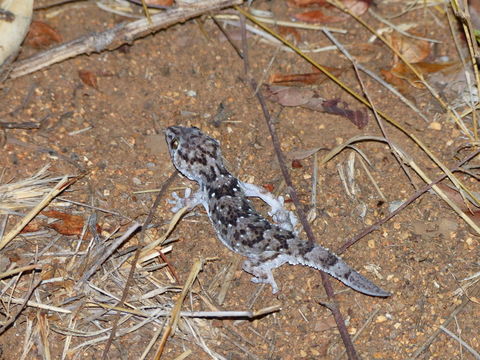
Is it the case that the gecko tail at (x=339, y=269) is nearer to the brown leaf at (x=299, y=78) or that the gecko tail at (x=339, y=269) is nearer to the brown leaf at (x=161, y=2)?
the brown leaf at (x=299, y=78)

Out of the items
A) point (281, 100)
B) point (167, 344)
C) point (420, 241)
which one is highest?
point (281, 100)

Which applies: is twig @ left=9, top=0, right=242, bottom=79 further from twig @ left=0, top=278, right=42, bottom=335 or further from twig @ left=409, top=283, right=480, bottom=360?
twig @ left=409, top=283, right=480, bottom=360

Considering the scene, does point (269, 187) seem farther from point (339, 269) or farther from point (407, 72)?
point (407, 72)

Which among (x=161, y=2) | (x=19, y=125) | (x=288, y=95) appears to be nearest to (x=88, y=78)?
(x=19, y=125)

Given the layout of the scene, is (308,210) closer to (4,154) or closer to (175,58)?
(175,58)

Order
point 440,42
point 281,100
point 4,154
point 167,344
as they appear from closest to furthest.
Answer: point 167,344 < point 4,154 < point 281,100 < point 440,42

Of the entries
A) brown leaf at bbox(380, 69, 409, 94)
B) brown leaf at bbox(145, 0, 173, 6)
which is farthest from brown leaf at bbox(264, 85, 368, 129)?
brown leaf at bbox(145, 0, 173, 6)

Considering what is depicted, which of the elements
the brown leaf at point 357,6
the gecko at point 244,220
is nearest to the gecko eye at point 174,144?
the gecko at point 244,220

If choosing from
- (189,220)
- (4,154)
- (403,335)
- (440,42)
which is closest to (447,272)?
(403,335)
